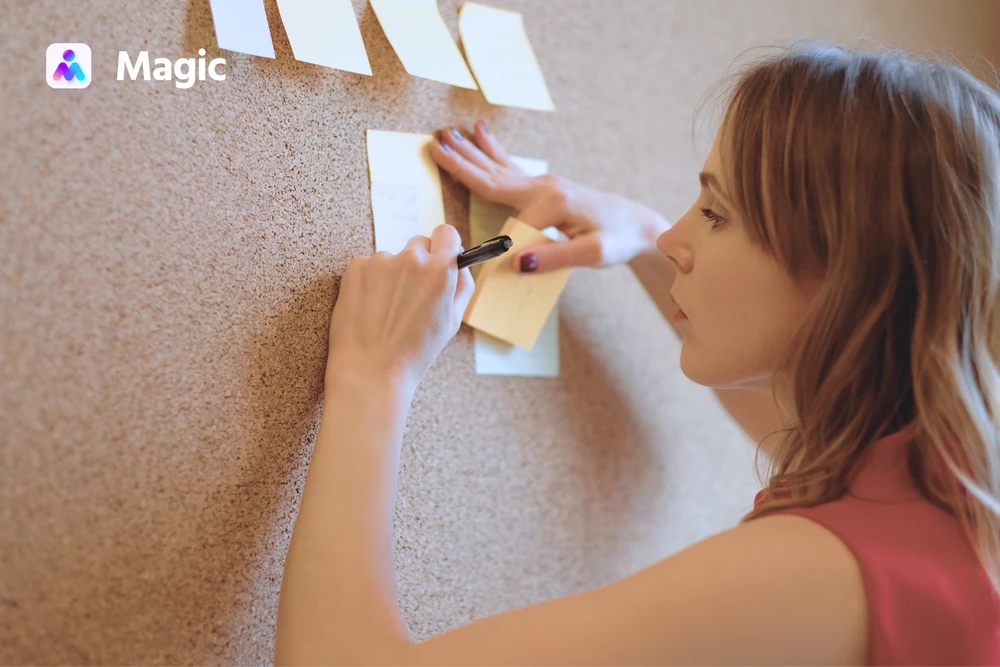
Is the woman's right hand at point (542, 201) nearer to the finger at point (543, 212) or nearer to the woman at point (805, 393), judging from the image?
the finger at point (543, 212)

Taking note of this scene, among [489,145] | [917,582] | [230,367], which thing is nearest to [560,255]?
[489,145]

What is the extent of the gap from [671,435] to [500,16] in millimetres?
590

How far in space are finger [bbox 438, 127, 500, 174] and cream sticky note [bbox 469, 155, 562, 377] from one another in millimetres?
37

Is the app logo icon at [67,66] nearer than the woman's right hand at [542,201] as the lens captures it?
Yes

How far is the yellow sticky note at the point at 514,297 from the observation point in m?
0.88

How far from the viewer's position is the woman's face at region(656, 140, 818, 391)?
2.23ft

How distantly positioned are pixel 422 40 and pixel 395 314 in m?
0.33

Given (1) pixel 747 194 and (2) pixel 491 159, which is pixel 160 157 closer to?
(2) pixel 491 159

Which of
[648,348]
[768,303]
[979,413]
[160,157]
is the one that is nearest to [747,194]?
[768,303]

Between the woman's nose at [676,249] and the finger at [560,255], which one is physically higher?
the woman's nose at [676,249]

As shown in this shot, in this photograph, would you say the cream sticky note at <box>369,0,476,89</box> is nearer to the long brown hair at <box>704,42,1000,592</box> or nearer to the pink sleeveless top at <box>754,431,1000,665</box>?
the long brown hair at <box>704,42,1000,592</box>

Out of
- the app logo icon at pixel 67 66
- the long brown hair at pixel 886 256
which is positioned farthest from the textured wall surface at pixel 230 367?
the long brown hair at pixel 886 256

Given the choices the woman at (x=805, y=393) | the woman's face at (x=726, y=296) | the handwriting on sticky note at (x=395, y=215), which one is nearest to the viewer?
the woman at (x=805, y=393)

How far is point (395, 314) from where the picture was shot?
2.41 feet
